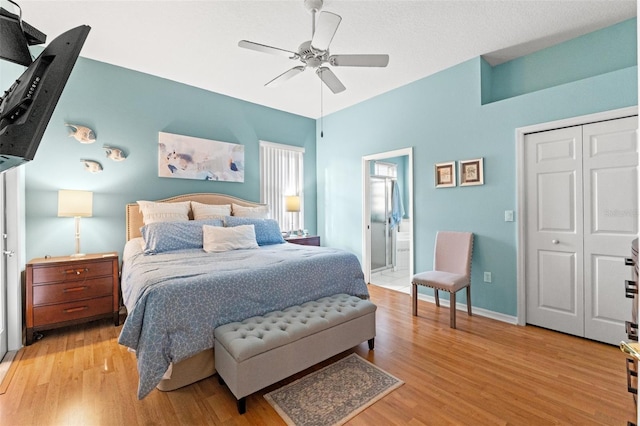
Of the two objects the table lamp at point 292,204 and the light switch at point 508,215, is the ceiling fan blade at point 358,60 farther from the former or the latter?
the table lamp at point 292,204

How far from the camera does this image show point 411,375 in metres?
2.02

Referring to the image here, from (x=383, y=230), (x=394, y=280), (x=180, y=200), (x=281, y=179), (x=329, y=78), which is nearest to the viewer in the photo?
(x=329, y=78)

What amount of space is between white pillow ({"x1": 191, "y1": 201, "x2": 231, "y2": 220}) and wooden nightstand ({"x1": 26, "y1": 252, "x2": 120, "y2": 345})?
97 cm

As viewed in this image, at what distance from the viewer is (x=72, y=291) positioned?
8.71ft

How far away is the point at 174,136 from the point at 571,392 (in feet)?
14.9

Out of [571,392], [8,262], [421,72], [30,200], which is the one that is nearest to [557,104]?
[421,72]

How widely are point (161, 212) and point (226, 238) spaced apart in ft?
2.99

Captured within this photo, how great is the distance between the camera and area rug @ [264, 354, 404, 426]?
162cm

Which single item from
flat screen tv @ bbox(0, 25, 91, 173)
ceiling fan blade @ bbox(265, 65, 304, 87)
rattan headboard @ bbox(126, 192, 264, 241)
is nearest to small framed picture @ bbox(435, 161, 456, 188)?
ceiling fan blade @ bbox(265, 65, 304, 87)

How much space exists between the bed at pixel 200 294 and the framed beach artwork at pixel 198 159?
1380mm

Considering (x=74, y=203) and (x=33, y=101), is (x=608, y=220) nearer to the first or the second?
(x=33, y=101)

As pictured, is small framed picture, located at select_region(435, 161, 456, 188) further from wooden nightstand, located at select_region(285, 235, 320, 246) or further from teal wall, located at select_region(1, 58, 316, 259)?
teal wall, located at select_region(1, 58, 316, 259)

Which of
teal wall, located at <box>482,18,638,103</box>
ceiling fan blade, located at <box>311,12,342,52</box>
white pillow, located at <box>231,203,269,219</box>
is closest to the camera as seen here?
ceiling fan blade, located at <box>311,12,342,52</box>

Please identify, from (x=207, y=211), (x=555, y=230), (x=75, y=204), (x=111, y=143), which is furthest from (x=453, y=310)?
(x=111, y=143)
